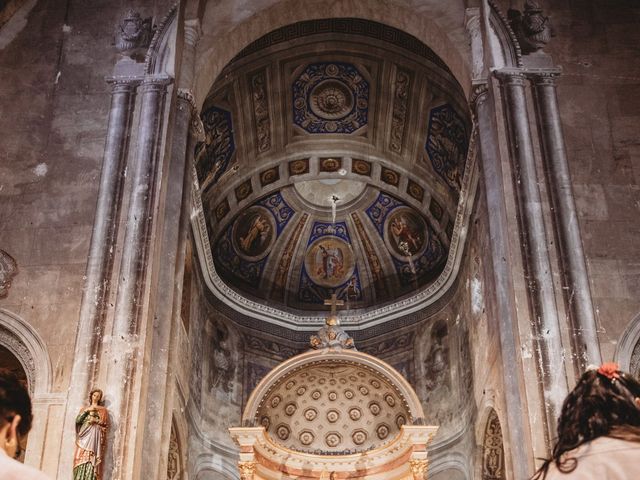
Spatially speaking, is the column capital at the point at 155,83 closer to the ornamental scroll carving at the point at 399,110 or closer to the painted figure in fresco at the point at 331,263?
the ornamental scroll carving at the point at 399,110

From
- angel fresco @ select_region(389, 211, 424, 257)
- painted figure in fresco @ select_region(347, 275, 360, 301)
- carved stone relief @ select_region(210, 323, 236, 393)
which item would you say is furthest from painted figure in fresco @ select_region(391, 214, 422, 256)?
carved stone relief @ select_region(210, 323, 236, 393)

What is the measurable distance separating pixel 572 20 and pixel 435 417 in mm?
8100

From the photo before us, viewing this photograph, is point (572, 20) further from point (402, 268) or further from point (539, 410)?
point (402, 268)

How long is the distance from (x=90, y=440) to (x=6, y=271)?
8.46 feet

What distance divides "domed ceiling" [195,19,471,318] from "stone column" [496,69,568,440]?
11.3ft

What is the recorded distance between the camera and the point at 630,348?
31.1 feet

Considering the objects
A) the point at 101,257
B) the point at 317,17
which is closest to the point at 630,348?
the point at 101,257

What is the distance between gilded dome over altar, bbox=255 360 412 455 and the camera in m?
16.8

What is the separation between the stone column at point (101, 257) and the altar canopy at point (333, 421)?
6198 mm

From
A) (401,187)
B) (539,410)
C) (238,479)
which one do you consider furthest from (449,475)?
(539,410)

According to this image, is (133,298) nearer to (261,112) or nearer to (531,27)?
(531,27)

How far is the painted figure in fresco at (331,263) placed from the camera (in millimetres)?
19438

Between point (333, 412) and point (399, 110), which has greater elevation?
point (399, 110)

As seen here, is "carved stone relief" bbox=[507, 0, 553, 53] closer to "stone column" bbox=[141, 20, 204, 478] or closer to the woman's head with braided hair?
"stone column" bbox=[141, 20, 204, 478]
